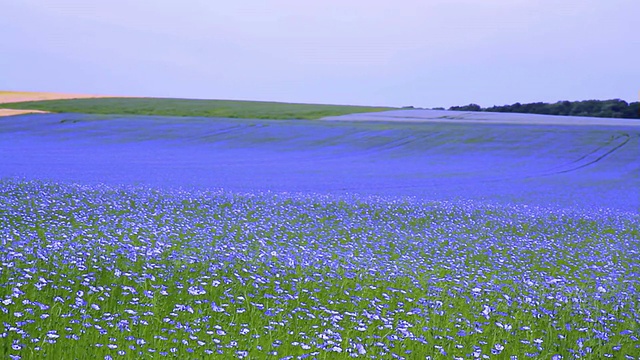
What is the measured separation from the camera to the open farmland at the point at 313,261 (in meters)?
6.21

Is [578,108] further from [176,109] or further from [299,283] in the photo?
[299,283]

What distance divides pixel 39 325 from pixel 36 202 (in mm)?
9220

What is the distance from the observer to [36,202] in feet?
47.9

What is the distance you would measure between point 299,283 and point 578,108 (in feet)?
197

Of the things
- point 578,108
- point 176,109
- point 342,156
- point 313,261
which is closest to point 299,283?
point 313,261

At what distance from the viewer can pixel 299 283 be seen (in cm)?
822

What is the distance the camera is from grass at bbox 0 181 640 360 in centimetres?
605

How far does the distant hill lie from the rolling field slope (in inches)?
466

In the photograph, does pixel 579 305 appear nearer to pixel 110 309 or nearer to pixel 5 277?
pixel 110 309

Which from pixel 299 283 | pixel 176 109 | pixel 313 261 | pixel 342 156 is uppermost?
→ pixel 299 283

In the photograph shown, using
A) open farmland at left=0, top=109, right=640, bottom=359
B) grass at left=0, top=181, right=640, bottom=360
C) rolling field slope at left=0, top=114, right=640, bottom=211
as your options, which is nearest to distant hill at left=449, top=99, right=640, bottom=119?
rolling field slope at left=0, top=114, right=640, bottom=211

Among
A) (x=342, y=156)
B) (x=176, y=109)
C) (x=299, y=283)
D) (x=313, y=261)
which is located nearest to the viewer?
(x=299, y=283)

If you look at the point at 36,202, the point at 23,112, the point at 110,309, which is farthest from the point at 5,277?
the point at 23,112

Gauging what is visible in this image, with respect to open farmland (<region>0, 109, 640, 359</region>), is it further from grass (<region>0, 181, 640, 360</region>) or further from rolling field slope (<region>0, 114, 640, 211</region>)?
rolling field slope (<region>0, 114, 640, 211</region>)
